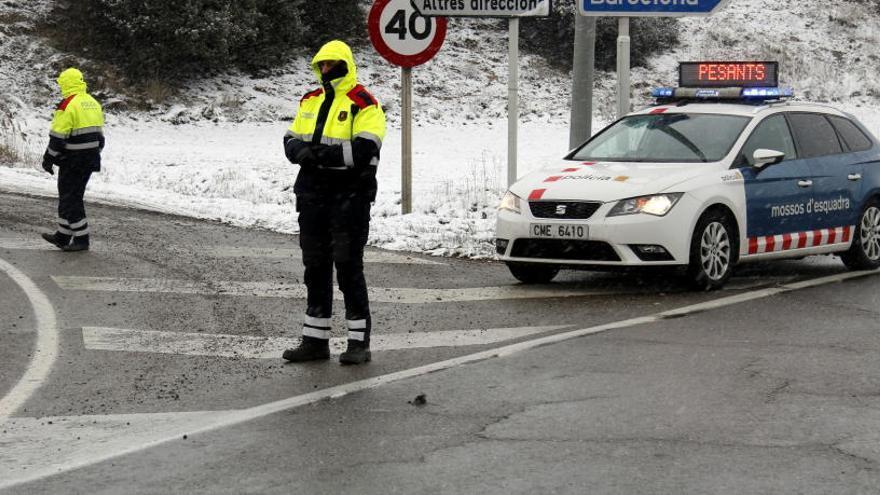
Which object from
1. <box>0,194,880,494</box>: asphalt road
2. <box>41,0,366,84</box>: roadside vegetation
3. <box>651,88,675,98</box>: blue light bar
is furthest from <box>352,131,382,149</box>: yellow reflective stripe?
<box>41,0,366,84</box>: roadside vegetation

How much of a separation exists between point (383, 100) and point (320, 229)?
2113cm

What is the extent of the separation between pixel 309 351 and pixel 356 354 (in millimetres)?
301

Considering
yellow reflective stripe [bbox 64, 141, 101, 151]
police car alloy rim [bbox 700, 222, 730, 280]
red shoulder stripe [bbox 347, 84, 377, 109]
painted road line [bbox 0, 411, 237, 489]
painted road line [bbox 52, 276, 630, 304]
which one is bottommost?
painted road line [bbox 0, 411, 237, 489]

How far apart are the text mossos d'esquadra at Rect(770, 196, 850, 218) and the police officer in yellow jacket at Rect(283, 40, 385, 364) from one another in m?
4.66

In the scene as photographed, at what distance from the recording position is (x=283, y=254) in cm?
1330

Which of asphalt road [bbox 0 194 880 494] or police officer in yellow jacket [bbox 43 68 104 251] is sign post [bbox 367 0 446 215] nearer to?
police officer in yellow jacket [bbox 43 68 104 251]

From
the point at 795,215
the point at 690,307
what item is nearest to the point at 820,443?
the point at 690,307

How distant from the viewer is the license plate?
434 inches

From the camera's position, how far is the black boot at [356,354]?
8320 mm

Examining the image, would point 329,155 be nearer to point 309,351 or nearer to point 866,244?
point 309,351

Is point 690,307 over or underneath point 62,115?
underneath

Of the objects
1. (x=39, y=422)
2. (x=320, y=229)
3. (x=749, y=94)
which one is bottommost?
(x=39, y=422)

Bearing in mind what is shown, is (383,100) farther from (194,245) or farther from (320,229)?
(320,229)

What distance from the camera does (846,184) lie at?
12531mm
